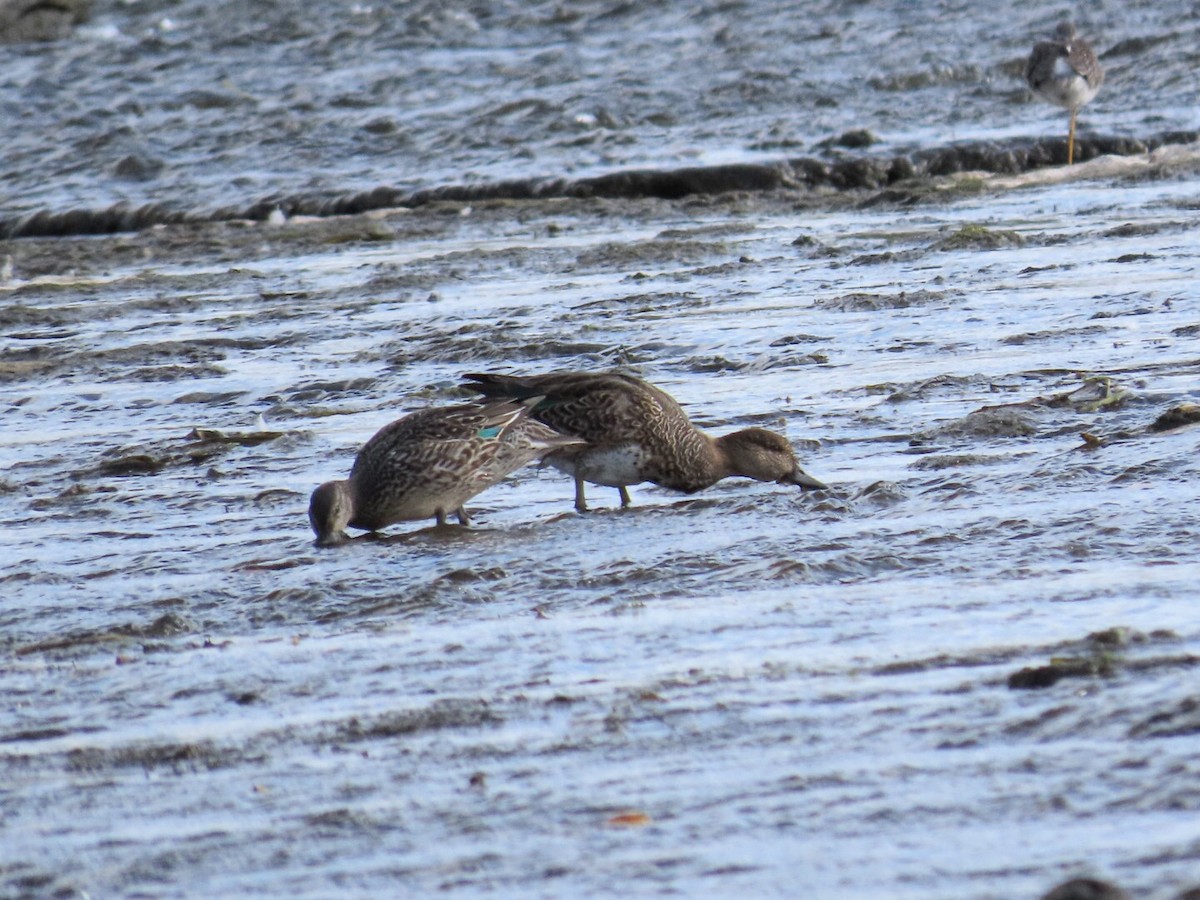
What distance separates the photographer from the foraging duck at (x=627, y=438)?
728 centimetres

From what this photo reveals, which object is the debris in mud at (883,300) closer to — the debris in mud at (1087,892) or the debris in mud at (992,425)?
the debris in mud at (992,425)

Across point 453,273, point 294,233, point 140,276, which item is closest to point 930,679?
point 453,273

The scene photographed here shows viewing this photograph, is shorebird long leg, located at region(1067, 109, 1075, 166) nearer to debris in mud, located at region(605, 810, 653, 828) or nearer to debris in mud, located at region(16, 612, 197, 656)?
debris in mud, located at region(16, 612, 197, 656)

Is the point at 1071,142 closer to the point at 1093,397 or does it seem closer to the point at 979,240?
the point at 979,240

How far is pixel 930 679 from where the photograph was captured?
4258 mm

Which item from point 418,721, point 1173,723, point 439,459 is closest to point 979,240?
point 439,459

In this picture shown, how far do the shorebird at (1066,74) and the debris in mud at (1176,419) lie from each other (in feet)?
35.4

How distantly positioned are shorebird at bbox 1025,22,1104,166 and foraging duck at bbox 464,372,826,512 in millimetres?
10745

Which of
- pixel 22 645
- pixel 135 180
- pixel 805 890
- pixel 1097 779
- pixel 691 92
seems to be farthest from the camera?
pixel 691 92

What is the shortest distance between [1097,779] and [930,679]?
0.76 meters

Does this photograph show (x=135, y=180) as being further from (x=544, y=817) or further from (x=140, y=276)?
(x=544, y=817)

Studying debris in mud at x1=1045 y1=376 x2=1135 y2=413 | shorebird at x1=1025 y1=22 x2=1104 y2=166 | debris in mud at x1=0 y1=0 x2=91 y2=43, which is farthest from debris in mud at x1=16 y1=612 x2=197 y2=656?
debris in mud at x1=0 y1=0 x2=91 y2=43

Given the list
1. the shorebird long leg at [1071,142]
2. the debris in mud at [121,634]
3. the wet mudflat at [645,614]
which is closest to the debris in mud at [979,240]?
the wet mudflat at [645,614]

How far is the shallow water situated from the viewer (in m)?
3.48
